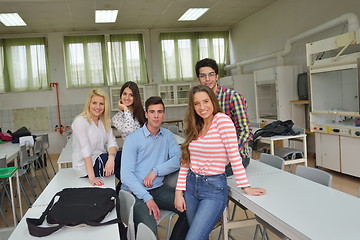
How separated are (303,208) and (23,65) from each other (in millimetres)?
8220

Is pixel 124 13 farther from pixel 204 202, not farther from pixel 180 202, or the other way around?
pixel 204 202

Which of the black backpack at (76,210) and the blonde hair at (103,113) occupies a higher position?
the blonde hair at (103,113)

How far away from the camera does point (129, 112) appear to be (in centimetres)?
293

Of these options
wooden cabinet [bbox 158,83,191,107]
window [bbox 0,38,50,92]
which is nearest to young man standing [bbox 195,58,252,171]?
wooden cabinet [bbox 158,83,191,107]

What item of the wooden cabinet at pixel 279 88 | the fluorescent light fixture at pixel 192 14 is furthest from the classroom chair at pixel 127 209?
the fluorescent light fixture at pixel 192 14

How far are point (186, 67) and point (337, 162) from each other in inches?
198

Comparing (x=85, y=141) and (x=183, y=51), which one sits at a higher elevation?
(x=183, y=51)

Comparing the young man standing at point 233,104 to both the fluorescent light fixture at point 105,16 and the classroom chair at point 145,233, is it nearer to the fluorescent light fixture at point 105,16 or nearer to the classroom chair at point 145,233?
the classroom chair at point 145,233

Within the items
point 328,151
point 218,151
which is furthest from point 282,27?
point 218,151

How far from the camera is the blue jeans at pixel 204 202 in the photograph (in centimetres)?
194

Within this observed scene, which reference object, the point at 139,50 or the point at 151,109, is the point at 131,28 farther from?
the point at 151,109

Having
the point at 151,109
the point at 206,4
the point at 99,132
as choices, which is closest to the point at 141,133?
the point at 151,109

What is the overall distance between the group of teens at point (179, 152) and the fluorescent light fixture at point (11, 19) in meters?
4.93

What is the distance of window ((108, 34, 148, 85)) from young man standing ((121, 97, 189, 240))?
643 cm
